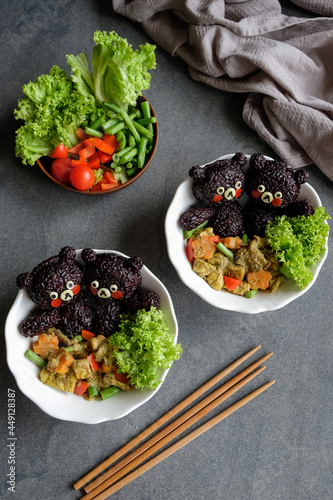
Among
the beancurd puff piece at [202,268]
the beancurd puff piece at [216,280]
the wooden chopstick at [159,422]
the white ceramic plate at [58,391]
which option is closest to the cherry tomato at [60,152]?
the white ceramic plate at [58,391]

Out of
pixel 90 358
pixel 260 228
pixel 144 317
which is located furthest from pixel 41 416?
pixel 260 228

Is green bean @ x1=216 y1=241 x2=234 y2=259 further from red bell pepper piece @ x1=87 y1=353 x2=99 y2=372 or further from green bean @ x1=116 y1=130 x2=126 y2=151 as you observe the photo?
red bell pepper piece @ x1=87 y1=353 x2=99 y2=372

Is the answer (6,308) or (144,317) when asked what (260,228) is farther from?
(6,308)

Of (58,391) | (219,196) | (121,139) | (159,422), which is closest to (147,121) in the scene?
(121,139)

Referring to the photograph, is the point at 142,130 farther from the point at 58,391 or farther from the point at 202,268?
the point at 58,391

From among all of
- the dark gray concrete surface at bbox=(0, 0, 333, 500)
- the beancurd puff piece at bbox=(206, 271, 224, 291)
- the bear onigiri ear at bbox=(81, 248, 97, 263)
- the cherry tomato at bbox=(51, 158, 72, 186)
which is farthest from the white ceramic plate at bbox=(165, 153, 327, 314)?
the cherry tomato at bbox=(51, 158, 72, 186)

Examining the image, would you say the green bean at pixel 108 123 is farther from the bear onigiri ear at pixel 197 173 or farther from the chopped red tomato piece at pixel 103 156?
the bear onigiri ear at pixel 197 173

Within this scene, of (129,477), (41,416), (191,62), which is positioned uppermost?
(191,62)
